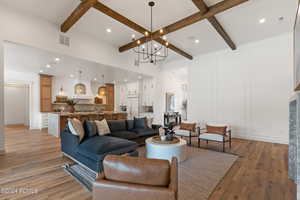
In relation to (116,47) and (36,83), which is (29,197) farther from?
(36,83)

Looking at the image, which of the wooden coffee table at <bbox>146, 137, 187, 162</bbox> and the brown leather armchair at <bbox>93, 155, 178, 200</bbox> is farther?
the wooden coffee table at <bbox>146, 137, 187, 162</bbox>

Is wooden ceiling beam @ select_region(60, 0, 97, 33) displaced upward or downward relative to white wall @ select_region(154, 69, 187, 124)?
upward

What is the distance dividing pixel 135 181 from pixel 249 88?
5849mm

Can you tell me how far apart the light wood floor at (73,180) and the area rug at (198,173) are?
0.10m

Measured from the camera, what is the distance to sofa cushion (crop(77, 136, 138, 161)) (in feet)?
8.28

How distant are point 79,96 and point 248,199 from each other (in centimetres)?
857

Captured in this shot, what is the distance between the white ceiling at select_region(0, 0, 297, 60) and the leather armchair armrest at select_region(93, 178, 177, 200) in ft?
11.9

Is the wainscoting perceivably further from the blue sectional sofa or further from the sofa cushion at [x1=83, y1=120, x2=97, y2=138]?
the sofa cushion at [x1=83, y1=120, x2=97, y2=138]

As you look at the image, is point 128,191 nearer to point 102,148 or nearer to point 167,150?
point 102,148

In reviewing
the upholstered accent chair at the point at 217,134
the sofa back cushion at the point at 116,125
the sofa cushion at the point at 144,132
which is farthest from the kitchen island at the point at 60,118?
the upholstered accent chair at the point at 217,134

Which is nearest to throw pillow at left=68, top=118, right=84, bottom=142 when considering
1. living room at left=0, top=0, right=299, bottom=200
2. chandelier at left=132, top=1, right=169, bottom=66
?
living room at left=0, top=0, right=299, bottom=200

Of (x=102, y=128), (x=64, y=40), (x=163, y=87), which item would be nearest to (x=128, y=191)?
(x=102, y=128)

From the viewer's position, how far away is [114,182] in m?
1.08

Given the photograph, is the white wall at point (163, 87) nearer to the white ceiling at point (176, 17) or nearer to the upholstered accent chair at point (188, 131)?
the white ceiling at point (176, 17)
